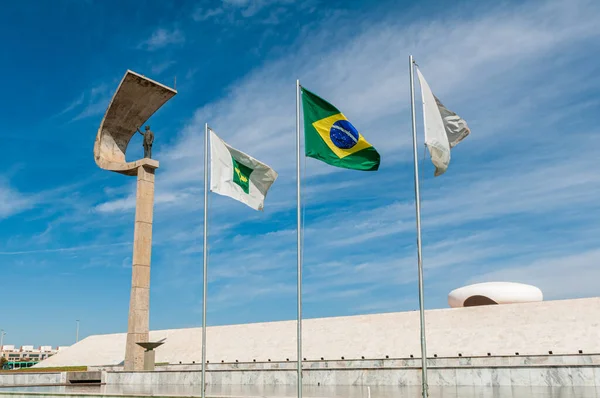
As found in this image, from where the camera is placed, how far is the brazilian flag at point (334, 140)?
13195 mm

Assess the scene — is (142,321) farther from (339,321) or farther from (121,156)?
(339,321)

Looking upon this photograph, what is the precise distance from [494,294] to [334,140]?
2647 cm

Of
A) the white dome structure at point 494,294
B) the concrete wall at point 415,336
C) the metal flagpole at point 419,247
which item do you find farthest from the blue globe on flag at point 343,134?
the white dome structure at point 494,294

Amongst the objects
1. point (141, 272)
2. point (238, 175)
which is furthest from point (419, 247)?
point (141, 272)

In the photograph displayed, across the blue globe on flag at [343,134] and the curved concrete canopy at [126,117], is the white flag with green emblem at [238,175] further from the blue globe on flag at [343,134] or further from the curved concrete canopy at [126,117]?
the curved concrete canopy at [126,117]

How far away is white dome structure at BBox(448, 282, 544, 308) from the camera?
3616 cm

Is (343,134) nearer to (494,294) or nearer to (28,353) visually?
(494,294)

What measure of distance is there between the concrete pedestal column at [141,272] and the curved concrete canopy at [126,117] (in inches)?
46.8

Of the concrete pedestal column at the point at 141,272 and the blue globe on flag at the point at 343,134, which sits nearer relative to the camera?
the blue globe on flag at the point at 343,134

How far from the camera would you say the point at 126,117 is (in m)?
30.5

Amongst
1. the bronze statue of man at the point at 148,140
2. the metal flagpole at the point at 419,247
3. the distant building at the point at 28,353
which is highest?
the bronze statue of man at the point at 148,140

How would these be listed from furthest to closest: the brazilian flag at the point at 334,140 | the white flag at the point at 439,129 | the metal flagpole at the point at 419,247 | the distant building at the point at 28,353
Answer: the distant building at the point at 28,353 < the brazilian flag at the point at 334,140 < the white flag at the point at 439,129 < the metal flagpole at the point at 419,247

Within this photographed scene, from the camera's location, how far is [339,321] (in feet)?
131

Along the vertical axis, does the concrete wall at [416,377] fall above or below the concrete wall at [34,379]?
above
